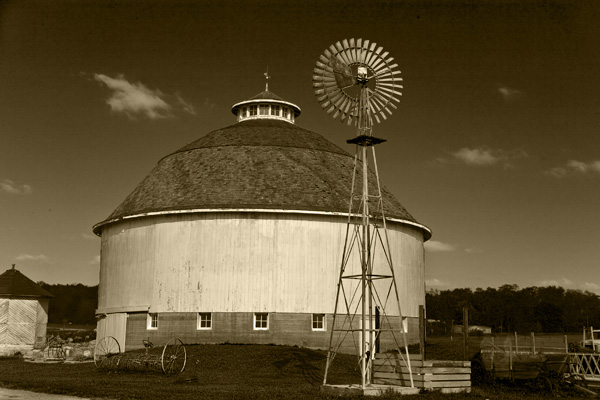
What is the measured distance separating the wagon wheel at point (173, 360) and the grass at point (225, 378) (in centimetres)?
38

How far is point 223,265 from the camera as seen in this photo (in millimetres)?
31297

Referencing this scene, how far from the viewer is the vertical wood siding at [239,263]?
102 feet

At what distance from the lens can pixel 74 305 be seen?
115312mm

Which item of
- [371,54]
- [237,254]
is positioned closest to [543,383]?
[371,54]

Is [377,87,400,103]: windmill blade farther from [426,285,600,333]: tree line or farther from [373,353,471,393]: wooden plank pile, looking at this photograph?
[426,285,600,333]: tree line

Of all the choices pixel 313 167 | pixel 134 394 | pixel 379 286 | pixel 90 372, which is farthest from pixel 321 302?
pixel 134 394

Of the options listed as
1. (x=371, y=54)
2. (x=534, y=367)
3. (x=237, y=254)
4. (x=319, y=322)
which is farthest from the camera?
(x=319, y=322)

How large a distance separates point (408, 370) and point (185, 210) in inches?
634

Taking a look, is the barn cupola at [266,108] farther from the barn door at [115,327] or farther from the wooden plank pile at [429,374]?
the wooden plank pile at [429,374]

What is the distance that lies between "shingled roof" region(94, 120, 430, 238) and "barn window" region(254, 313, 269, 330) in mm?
4933

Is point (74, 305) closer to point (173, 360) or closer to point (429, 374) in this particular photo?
point (173, 360)

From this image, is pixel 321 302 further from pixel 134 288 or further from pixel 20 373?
pixel 20 373

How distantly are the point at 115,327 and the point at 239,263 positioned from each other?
781cm

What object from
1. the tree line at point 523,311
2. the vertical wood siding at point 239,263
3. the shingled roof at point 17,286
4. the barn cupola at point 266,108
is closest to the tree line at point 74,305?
the tree line at point 523,311
